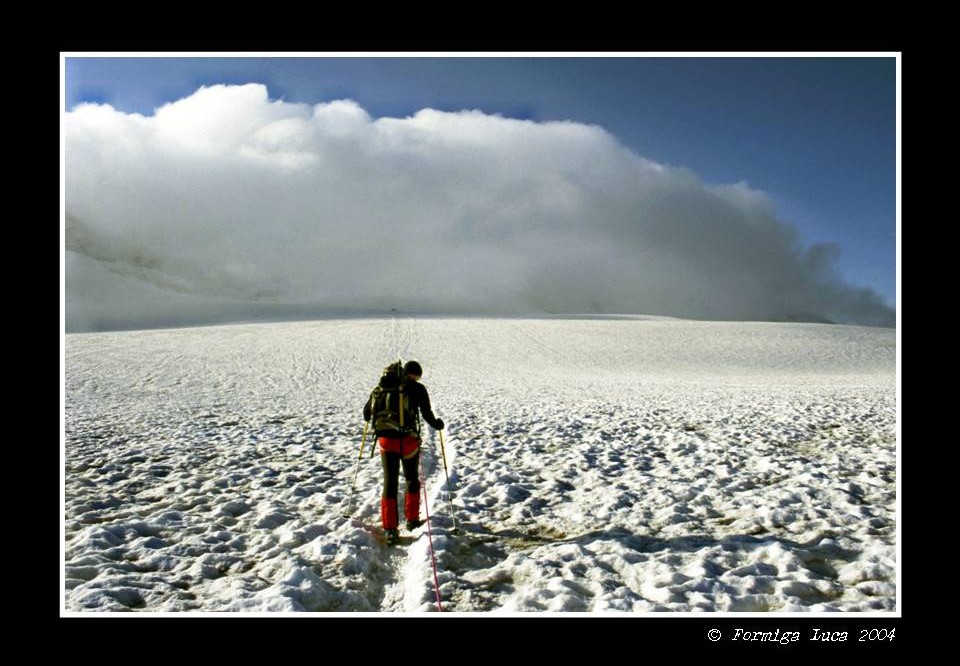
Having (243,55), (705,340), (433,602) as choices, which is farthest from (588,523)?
(705,340)

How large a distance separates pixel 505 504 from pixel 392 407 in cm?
287

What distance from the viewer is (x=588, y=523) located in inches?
307

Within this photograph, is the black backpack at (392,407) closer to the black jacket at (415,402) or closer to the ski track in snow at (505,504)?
the black jacket at (415,402)

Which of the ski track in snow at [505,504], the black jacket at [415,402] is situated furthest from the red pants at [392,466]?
the ski track in snow at [505,504]

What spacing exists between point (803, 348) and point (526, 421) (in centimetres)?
3932

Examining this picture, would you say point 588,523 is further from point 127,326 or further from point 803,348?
point 127,326

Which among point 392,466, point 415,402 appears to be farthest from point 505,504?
point 415,402

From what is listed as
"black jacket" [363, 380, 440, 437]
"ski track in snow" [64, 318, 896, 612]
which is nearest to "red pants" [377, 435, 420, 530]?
"black jacket" [363, 380, 440, 437]

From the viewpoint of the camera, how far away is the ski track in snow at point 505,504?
5.76 meters

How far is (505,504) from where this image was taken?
8.68m

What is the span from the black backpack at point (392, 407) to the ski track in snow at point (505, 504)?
158 centimetres

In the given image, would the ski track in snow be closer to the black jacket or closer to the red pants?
the red pants

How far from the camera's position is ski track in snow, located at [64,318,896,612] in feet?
18.9

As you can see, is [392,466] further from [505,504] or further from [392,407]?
[505,504]
